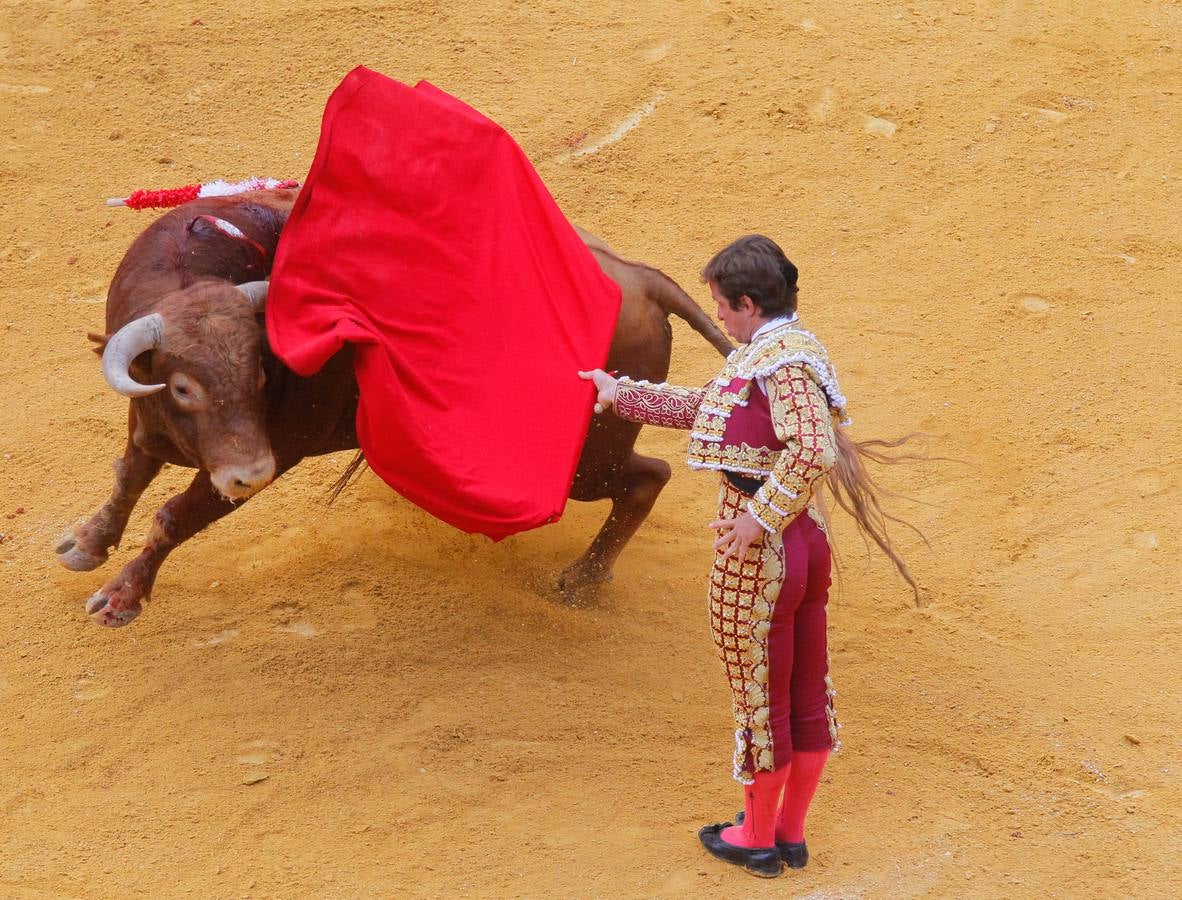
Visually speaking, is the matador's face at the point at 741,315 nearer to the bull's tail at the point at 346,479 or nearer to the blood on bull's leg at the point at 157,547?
the blood on bull's leg at the point at 157,547

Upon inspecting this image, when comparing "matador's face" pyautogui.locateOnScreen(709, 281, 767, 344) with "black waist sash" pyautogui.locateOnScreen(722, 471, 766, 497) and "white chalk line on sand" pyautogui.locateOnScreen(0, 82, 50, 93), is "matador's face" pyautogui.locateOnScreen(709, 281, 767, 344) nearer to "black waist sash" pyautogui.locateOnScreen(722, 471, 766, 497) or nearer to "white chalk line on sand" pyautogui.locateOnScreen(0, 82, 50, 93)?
"black waist sash" pyautogui.locateOnScreen(722, 471, 766, 497)

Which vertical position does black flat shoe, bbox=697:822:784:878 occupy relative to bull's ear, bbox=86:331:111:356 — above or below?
below

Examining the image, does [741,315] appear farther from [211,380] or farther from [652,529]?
[652,529]

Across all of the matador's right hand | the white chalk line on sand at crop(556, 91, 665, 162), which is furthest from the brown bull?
the white chalk line on sand at crop(556, 91, 665, 162)

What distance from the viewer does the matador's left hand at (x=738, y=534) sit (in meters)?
3.51

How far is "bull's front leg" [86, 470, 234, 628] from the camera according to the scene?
496cm

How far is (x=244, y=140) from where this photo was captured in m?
8.32

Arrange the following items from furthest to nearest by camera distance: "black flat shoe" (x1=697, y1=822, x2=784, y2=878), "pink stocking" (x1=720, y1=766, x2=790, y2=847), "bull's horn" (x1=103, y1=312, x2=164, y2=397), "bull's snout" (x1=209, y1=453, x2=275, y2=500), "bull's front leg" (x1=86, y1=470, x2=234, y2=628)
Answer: "bull's front leg" (x1=86, y1=470, x2=234, y2=628) < "bull's snout" (x1=209, y1=453, x2=275, y2=500) < "bull's horn" (x1=103, y1=312, x2=164, y2=397) < "black flat shoe" (x1=697, y1=822, x2=784, y2=878) < "pink stocking" (x1=720, y1=766, x2=790, y2=847)

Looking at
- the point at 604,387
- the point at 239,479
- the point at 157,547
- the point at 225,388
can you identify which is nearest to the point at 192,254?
the point at 225,388

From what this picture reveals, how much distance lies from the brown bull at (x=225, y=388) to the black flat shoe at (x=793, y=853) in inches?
63.0

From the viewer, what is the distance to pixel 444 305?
4605mm

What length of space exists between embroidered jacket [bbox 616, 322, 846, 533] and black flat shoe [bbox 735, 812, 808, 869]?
1.13 meters

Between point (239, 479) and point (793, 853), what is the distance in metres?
2.04

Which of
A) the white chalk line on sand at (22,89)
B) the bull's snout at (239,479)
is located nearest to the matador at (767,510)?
the bull's snout at (239,479)
